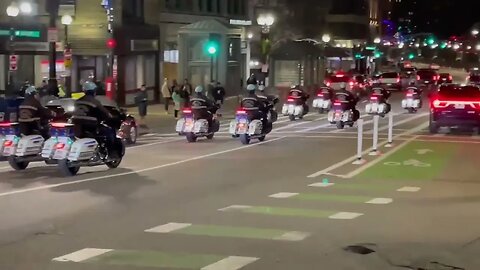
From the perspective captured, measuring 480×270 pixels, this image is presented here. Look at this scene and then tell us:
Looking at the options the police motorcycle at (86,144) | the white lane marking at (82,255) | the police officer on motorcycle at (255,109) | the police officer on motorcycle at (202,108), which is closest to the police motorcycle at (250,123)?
the police officer on motorcycle at (255,109)

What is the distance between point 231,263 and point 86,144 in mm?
8291

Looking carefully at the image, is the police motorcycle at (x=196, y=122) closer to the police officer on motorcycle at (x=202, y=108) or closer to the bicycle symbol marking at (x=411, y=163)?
the police officer on motorcycle at (x=202, y=108)

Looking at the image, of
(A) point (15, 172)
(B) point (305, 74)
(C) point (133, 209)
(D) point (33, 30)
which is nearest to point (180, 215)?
(C) point (133, 209)

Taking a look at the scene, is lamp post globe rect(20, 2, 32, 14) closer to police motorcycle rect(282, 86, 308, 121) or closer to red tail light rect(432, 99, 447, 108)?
police motorcycle rect(282, 86, 308, 121)

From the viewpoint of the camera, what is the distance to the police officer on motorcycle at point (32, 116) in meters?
18.4

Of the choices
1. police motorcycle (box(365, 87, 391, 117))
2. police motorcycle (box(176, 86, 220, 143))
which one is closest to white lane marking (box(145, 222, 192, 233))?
police motorcycle (box(176, 86, 220, 143))

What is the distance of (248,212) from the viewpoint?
12.8 meters

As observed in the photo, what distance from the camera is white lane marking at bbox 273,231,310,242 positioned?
34.9 ft

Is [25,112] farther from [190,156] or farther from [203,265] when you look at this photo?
[203,265]

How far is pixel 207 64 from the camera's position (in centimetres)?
4894

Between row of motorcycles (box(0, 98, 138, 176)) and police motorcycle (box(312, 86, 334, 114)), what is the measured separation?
2125 centimetres

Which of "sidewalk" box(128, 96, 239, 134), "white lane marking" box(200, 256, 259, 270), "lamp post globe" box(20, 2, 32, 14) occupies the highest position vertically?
"lamp post globe" box(20, 2, 32, 14)

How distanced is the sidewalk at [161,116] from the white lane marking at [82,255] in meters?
20.0

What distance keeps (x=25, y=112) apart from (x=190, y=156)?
4604 millimetres
